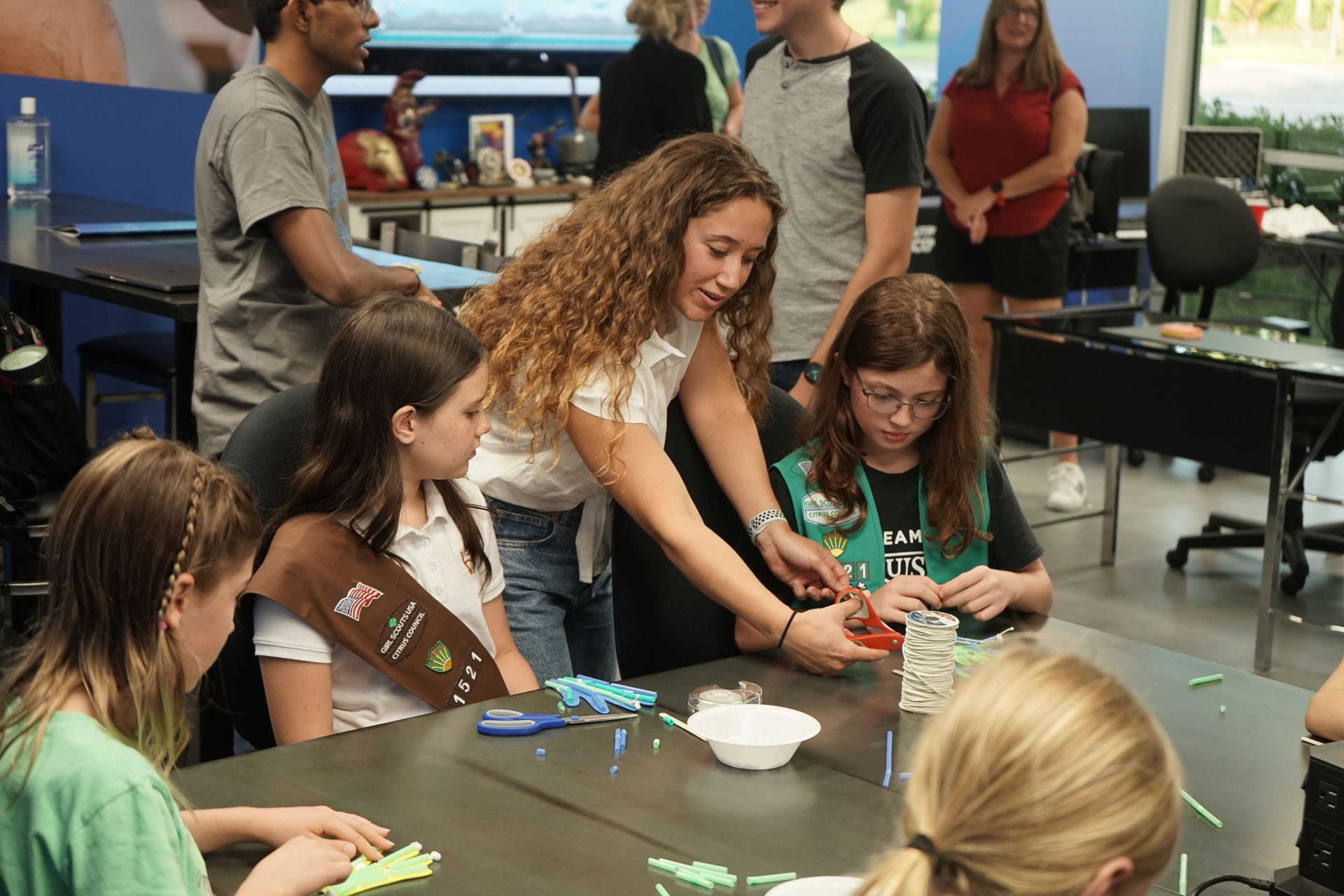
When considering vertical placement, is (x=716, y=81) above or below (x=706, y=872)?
above

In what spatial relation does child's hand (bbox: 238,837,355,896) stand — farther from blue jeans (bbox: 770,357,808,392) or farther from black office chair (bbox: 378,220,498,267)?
black office chair (bbox: 378,220,498,267)

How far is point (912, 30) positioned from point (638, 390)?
6592mm

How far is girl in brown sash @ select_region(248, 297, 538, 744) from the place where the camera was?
5.96 ft

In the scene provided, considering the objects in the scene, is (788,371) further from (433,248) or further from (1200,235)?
(1200,235)

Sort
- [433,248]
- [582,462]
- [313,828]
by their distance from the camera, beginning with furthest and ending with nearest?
[433,248]
[582,462]
[313,828]

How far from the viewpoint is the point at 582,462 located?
217 centimetres

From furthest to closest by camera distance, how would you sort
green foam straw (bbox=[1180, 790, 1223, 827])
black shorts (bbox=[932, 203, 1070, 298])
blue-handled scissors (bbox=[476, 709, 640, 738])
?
1. black shorts (bbox=[932, 203, 1070, 298])
2. blue-handled scissors (bbox=[476, 709, 640, 738])
3. green foam straw (bbox=[1180, 790, 1223, 827])

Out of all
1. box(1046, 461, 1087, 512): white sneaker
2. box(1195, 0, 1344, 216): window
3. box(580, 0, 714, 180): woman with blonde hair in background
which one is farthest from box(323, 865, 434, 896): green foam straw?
box(1195, 0, 1344, 216): window

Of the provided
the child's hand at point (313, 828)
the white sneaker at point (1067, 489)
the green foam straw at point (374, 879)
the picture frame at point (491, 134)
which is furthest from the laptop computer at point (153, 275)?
the picture frame at point (491, 134)

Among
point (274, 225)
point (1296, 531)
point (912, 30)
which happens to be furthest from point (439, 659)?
point (912, 30)

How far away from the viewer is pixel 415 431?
1945 mm

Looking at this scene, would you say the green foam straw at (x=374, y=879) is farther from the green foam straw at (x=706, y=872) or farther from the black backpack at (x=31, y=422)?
the black backpack at (x=31, y=422)

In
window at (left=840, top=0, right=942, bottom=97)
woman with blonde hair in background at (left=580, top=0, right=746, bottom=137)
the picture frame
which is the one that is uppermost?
window at (left=840, top=0, right=942, bottom=97)

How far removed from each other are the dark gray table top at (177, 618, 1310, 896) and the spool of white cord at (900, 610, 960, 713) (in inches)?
1.1
